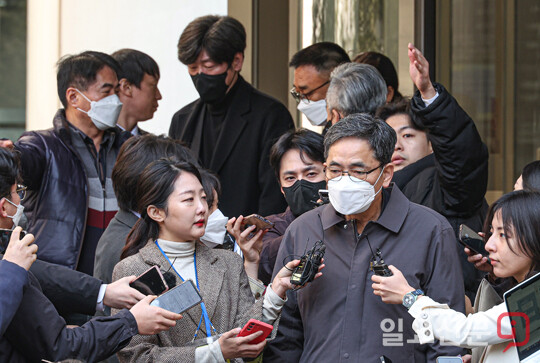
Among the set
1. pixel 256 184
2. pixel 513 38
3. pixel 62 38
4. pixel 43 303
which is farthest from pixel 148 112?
pixel 43 303

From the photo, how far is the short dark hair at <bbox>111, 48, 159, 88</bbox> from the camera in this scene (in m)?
7.32

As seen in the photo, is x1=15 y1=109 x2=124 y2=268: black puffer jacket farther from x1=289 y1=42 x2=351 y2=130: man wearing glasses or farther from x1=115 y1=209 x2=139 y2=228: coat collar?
x1=289 y1=42 x2=351 y2=130: man wearing glasses

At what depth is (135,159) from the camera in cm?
498

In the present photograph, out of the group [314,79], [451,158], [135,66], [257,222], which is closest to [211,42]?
[314,79]

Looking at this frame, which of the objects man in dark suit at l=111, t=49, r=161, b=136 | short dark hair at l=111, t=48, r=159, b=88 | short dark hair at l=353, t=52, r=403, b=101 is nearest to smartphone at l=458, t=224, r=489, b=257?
short dark hair at l=353, t=52, r=403, b=101

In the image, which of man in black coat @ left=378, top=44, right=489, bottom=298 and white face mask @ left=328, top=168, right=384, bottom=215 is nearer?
white face mask @ left=328, top=168, right=384, bottom=215

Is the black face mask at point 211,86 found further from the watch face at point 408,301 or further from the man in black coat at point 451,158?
the watch face at point 408,301

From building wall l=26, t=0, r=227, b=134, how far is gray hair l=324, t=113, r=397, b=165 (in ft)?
14.8

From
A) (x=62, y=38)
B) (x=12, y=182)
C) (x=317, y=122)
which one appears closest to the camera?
(x=12, y=182)

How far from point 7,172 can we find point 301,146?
1.76 m

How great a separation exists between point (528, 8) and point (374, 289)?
421 cm

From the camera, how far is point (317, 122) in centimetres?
648

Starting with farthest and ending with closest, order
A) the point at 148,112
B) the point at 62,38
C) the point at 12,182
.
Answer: the point at 62,38 < the point at 148,112 < the point at 12,182

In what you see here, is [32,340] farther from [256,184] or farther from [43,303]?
[256,184]
